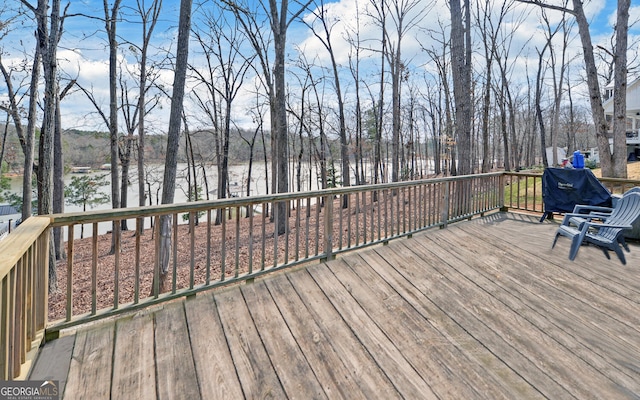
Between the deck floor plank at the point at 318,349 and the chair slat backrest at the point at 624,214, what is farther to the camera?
the chair slat backrest at the point at 624,214

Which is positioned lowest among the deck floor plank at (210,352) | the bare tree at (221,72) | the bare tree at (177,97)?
the deck floor plank at (210,352)

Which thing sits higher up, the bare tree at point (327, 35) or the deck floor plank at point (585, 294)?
the bare tree at point (327, 35)

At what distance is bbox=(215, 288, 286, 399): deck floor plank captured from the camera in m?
1.74

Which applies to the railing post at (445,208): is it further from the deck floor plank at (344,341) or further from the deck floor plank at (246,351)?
the deck floor plank at (246,351)

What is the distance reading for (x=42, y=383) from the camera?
5.35ft

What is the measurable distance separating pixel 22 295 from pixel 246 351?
4.18 ft

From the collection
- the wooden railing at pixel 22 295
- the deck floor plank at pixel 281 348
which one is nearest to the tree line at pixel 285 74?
the wooden railing at pixel 22 295

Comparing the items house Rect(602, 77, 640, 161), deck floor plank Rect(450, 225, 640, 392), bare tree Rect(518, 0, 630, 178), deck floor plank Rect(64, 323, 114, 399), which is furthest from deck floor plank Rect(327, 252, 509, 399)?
house Rect(602, 77, 640, 161)

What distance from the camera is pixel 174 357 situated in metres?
1.93

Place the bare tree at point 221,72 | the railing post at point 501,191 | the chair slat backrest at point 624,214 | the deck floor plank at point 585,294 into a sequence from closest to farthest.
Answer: the deck floor plank at point 585,294
the chair slat backrest at point 624,214
the railing post at point 501,191
the bare tree at point 221,72

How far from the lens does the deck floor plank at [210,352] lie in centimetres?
172

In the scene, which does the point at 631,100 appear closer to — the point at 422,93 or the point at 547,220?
the point at 422,93

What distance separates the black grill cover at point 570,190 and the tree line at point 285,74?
1.81 meters

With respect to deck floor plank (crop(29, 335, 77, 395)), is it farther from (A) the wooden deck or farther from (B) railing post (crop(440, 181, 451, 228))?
(B) railing post (crop(440, 181, 451, 228))
